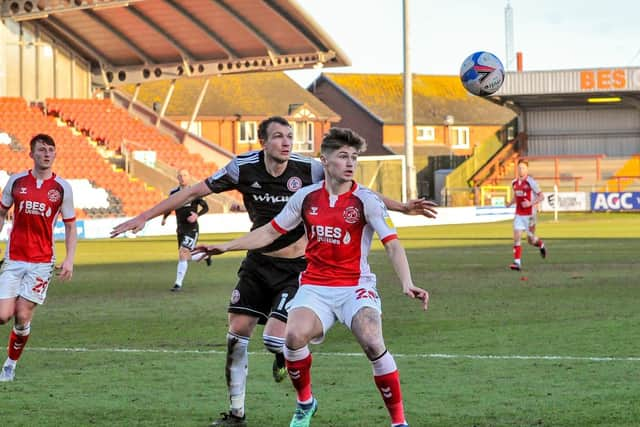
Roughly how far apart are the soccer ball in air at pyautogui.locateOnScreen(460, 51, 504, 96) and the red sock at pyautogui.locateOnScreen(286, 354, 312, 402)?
1491 centimetres

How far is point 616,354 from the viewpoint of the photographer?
1248 cm

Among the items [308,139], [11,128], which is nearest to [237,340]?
[11,128]

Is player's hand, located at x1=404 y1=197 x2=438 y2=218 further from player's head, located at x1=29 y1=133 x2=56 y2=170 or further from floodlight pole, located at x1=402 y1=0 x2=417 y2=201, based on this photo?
floodlight pole, located at x1=402 y1=0 x2=417 y2=201

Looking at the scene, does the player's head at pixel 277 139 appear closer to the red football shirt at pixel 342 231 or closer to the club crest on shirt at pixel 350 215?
the red football shirt at pixel 342 231

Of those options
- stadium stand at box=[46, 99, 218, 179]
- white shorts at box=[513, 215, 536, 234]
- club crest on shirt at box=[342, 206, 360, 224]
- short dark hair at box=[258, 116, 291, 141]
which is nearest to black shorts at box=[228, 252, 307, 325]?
short dark hair at box=[258, 116, 291, 141]

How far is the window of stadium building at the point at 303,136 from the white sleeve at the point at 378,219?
8274cm

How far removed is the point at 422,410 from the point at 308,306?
1.70 m

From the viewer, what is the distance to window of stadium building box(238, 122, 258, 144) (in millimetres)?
87938

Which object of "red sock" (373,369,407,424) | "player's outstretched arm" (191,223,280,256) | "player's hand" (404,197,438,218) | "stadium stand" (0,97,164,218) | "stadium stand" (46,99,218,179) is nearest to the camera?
"red sock" (373,369,407,424)

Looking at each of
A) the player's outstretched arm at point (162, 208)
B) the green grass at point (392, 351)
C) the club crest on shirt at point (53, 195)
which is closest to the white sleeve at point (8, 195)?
the club crest on shirt at point (53, 195)

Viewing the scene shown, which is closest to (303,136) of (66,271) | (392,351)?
(392,351)

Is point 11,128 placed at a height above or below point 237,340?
above

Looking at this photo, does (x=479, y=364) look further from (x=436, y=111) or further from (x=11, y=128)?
(x=436, y=111)

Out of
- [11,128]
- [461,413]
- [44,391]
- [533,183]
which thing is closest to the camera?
[461,413]
